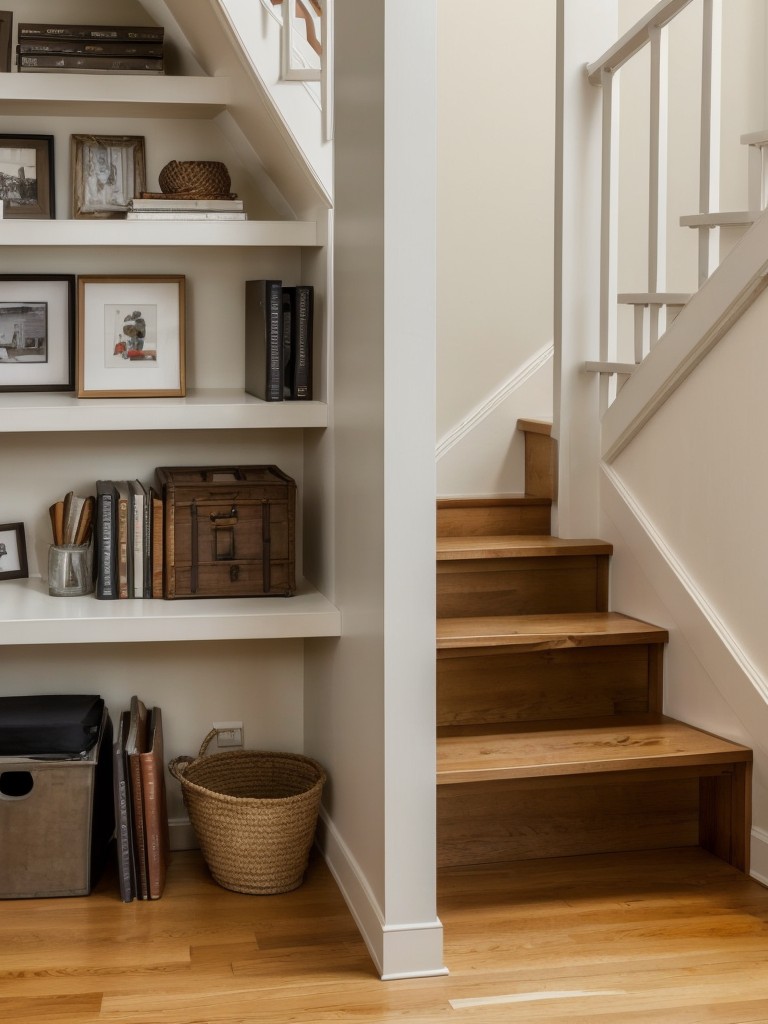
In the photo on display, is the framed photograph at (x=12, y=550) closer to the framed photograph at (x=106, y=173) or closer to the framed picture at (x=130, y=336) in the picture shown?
the framed picture at (x=130, y=336)

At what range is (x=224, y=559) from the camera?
287 centimetres

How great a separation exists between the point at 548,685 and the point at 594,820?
1.13 feet

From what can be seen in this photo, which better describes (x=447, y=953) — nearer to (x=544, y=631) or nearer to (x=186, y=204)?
(x=544, y=631)

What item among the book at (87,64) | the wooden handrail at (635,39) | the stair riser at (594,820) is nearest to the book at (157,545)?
the stair riser at (594,820)

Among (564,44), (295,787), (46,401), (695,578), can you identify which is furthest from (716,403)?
(46,401)

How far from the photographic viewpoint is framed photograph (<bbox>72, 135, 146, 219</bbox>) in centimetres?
297

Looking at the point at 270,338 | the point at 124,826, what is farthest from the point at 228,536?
the point at 124,826

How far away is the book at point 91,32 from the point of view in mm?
2746

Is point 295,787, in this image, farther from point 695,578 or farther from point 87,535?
point 695,578

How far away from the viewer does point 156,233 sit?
2746 millimetres

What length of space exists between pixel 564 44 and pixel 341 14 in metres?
0.94

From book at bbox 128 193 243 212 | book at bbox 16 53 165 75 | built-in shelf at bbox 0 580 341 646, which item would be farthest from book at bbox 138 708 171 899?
book at bbox 16 53 165 75

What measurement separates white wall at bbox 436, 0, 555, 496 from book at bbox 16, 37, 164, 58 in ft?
4.06

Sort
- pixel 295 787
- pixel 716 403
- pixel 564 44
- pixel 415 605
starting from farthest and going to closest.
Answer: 1. pixel 564 44
2. pixel 295 787
3. pixel 716 403
4. pixel 415 605
